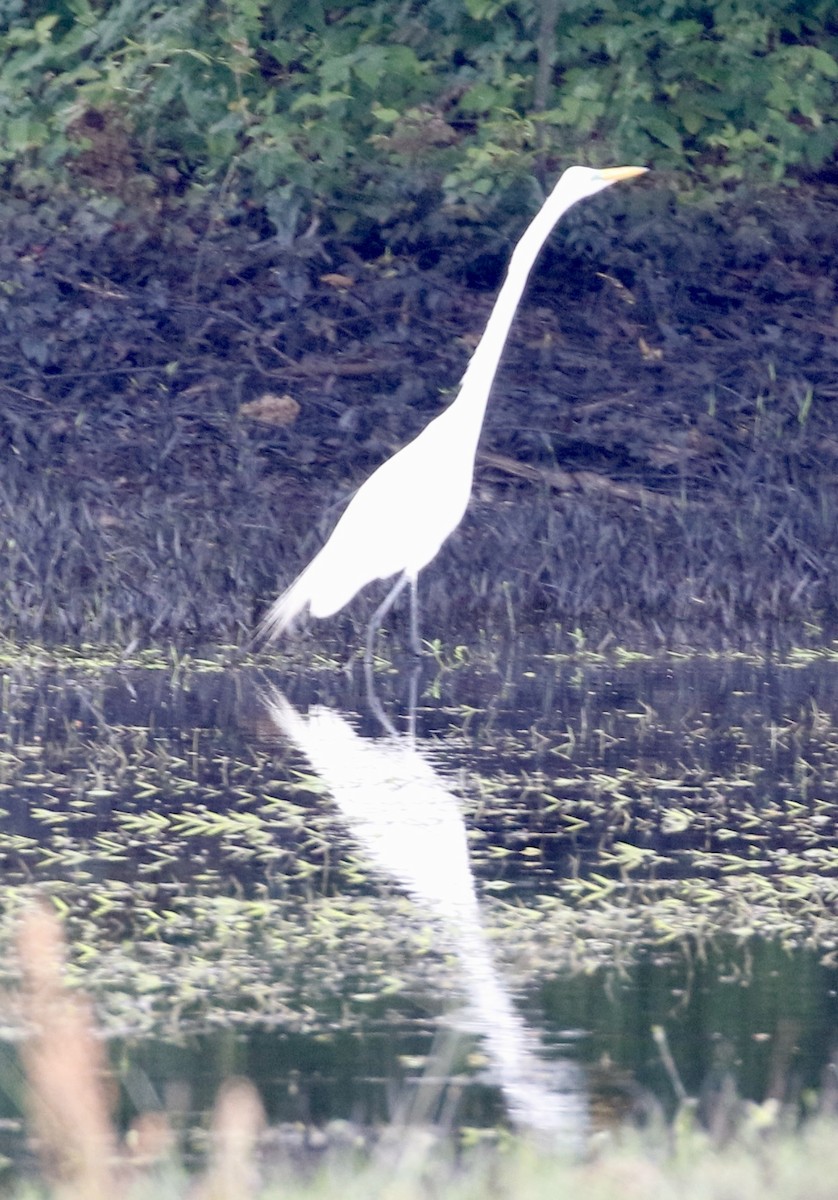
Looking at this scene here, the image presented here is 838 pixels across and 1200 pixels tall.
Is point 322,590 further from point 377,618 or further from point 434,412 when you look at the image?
point 434,412

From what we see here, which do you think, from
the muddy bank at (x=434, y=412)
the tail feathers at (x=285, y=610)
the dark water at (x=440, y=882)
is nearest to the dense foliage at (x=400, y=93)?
the muddy bank at (x=434, y=412)

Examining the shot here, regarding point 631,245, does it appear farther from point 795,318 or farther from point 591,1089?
point 591,1089

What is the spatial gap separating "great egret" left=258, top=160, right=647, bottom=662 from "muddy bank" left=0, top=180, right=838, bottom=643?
64cm

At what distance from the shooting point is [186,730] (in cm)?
608

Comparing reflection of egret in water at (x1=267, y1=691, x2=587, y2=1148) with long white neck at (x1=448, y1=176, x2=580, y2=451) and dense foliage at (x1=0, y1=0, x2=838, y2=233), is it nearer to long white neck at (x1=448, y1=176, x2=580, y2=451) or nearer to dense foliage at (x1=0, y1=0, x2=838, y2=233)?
long white neck at (x1=448, y1=176, x2=580, y2=451)

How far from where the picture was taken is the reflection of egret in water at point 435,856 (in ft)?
10.2

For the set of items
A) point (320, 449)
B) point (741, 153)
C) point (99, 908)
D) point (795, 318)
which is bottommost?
point (99, 908)

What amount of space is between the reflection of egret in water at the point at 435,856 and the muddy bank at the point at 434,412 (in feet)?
5.07

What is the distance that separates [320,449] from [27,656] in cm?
237

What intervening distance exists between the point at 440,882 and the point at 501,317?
3240 mm

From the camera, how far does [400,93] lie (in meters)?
10.4

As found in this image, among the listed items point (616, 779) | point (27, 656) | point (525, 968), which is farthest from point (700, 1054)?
point (27, 656)

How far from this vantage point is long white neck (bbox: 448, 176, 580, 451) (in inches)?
280

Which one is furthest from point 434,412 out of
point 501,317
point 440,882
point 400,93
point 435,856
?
point 440,882
